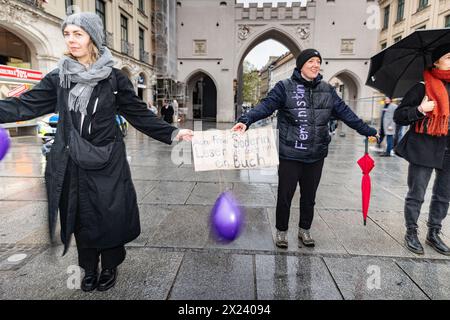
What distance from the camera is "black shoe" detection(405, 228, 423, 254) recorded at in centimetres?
305

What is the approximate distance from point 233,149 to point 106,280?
61.0 inches

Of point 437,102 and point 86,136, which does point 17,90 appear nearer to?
point 86,136

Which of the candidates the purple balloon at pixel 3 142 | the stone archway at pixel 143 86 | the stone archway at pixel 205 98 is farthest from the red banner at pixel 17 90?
the stone archway at pixel 205 98

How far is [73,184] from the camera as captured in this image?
2.15 metres

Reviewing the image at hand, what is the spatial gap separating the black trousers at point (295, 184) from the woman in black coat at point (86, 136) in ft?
4.74

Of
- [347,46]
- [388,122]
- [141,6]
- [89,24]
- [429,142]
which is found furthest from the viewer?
[347,46]

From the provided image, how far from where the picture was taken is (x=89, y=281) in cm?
236

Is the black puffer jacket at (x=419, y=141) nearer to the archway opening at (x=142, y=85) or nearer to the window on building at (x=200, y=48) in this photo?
the archway opening at (x=142, y=85)

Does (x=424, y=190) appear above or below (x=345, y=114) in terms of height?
below

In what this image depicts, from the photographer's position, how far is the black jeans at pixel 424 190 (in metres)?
3.06

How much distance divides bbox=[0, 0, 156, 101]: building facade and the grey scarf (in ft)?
14.6

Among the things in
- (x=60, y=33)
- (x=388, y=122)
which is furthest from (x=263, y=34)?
(x=388, y=122)
